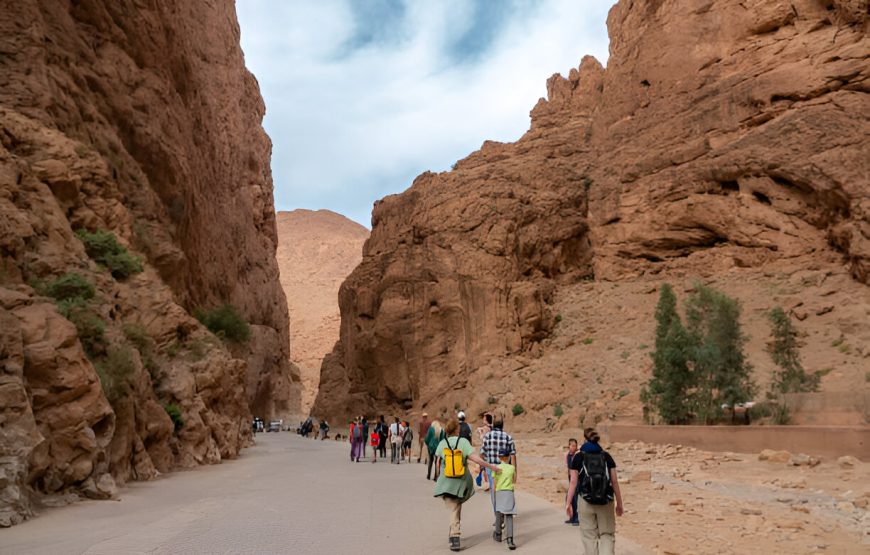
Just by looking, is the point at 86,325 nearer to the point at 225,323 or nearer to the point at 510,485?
the point at 510,485

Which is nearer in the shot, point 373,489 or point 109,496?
point 109,496

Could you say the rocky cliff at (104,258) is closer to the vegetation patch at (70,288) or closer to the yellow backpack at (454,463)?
the vegetation patch at (70,288)

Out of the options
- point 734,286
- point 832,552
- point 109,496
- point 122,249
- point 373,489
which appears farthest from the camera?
point 734,286

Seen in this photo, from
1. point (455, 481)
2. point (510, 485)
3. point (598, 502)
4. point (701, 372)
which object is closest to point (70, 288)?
point (455, 481)

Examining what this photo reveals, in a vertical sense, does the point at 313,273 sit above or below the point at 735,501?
above

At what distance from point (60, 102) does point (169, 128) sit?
7.45 meters

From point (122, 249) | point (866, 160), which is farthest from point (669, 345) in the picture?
point (122, 249)

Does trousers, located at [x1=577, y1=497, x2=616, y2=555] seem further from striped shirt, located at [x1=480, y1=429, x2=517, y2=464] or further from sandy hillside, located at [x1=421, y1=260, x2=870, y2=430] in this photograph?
sandy hillside, located at [x1=421, y1=260, x2=870, y2=430]

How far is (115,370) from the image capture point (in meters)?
12.7

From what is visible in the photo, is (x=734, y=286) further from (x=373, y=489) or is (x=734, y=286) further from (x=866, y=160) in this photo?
(x=373, y=489)

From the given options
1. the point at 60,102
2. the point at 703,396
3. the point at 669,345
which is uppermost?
the point at 60,102

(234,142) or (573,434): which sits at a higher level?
(234,142)

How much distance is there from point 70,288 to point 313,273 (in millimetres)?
124030

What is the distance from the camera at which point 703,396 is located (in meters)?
20.8
